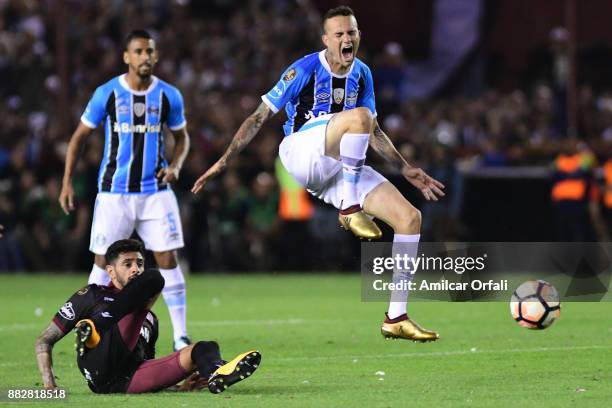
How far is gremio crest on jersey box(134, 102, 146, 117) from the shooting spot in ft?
38.8

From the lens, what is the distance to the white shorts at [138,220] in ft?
38.8

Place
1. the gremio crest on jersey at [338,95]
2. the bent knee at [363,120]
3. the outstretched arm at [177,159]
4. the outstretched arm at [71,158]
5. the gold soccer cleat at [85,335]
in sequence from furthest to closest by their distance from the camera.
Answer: the outstretched arm at [177,159]
the outstretched arm at [71,158]
the gremio crest on jersey at [338,95]
the bent knee at [363,120]
the gold soccer cleat at [85,335]

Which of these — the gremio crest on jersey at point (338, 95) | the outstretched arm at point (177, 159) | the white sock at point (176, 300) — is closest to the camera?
the gremio crest on jersey at point (338, 95)

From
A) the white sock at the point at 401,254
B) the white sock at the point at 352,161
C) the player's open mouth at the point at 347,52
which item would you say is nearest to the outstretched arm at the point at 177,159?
the white sock at the point at 352,161

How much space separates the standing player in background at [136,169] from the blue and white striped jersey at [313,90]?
1.62m

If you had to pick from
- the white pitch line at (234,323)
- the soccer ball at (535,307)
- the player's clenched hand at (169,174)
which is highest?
the player's clenched hand at (169,174)

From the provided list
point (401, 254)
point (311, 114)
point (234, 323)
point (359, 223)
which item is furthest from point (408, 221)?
point (234, 323)

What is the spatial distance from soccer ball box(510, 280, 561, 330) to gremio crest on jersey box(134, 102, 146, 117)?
343 centimetres

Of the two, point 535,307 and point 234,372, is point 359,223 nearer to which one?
point 535,307

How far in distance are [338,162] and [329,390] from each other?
1.85 meters

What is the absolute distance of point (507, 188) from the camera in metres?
21.4

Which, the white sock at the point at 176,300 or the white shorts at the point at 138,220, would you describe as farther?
the white sock at the point at 176,300

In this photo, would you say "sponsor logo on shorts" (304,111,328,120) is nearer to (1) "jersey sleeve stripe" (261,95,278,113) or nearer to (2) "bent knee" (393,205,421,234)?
Answer: (1) "jersey sleeve stripe" (261,95,278,113)

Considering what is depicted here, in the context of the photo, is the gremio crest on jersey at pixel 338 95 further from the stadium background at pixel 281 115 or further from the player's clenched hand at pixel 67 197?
the stadium background at pixel 281 115
